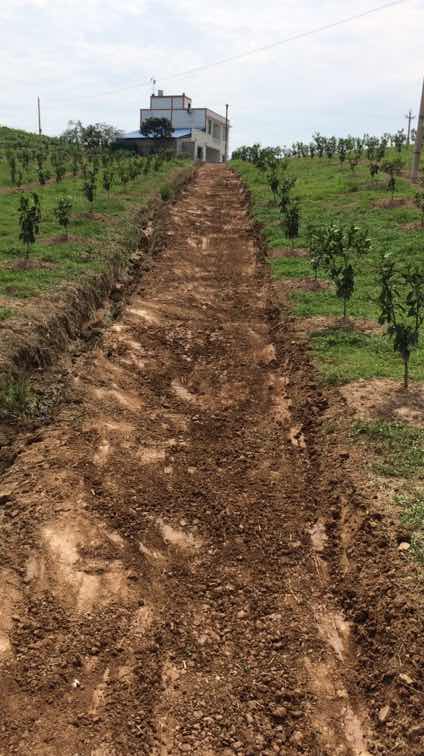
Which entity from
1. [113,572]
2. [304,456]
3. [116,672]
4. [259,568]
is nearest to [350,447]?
[304,456]

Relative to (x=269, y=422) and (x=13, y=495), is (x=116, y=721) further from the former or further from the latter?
(x=269, y=422)

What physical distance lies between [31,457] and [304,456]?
354 centimetres

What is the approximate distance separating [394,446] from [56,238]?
11683 mm

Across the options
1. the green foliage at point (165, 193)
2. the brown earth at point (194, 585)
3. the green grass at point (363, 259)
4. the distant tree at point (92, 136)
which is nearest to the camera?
the brown earth at point (194, 585)

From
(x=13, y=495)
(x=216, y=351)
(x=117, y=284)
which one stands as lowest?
(x=13, y=495)

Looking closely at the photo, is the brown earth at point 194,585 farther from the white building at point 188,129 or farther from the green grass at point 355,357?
the white building at point 188,129

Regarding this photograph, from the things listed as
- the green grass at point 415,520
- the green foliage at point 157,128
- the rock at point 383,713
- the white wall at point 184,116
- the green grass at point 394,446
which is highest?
the white wall at point 184,116

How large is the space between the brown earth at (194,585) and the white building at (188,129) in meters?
53.2

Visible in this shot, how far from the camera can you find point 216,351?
10.9 m

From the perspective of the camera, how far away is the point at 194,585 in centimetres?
551

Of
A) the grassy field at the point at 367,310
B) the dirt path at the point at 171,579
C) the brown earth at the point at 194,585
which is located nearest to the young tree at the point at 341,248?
the grassy field at the point at 367,310

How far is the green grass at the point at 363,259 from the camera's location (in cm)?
955

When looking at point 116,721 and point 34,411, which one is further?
point 34,411

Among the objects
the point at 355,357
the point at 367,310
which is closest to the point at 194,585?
the point at 355,357
